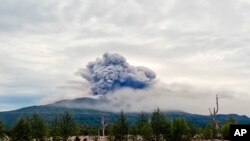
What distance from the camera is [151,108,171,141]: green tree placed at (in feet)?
392

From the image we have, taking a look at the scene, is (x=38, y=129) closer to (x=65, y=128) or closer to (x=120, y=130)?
(x=65, y=128)

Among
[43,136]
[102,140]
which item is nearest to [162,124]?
[102,140]

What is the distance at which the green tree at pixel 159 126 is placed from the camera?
119438 mm

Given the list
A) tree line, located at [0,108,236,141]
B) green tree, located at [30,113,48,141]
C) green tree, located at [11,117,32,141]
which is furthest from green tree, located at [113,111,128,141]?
green tree, located at [11,117,32,141]

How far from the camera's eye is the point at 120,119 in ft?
398

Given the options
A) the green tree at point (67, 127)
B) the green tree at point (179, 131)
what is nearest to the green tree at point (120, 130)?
the green tree at point (67, 127)

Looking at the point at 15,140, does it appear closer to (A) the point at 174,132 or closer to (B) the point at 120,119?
(B) the point at 120,119

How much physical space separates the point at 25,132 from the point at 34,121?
16.5ft

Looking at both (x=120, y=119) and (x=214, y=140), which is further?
(x=120, y=119)

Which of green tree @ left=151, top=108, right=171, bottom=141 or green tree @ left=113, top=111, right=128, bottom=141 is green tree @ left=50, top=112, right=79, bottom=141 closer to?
green tree @ left=113, top=111, right=128, bottom=141

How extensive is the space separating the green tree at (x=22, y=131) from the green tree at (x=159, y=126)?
3372 cm

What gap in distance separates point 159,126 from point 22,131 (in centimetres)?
3638

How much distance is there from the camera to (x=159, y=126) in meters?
120

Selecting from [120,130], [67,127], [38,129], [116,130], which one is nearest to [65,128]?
[67,127]
